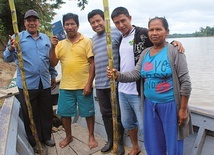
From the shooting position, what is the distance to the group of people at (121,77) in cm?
197

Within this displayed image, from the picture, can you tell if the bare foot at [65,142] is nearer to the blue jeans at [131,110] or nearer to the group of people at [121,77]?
the group of people at [121,77]

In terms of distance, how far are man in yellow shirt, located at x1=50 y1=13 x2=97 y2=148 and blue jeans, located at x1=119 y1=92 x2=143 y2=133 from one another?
19.5 inches

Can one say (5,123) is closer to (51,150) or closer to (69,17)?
(51,150)

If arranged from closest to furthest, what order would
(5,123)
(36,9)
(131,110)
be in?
(5,123)
(131,110)
(36,9)

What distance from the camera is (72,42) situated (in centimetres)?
281

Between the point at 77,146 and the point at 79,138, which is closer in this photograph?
the point at 77,146

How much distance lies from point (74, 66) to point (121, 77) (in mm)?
798

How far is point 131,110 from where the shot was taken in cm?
255

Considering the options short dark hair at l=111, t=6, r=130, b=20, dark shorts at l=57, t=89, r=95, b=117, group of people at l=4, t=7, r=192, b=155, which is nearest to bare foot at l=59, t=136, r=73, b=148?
group of people at l=4, t=7, r=192, b=155

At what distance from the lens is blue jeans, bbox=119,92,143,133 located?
242cm

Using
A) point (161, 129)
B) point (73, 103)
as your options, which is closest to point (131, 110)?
point (161, 129)

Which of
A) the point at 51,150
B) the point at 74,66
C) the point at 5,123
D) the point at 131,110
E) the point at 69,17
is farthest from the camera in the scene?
the point at 51,150

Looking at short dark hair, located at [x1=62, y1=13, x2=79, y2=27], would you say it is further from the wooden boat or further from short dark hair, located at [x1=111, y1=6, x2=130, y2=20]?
the wooden boat

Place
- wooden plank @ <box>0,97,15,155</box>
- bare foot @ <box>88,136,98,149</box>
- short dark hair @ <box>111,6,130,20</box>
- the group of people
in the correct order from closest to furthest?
wooden plank @ <box>0,97,15,155</box> → the group of people → short dark hair @ <box>111,6,130,20</box> → bare foot @ <box>88,136,98,149</box>
